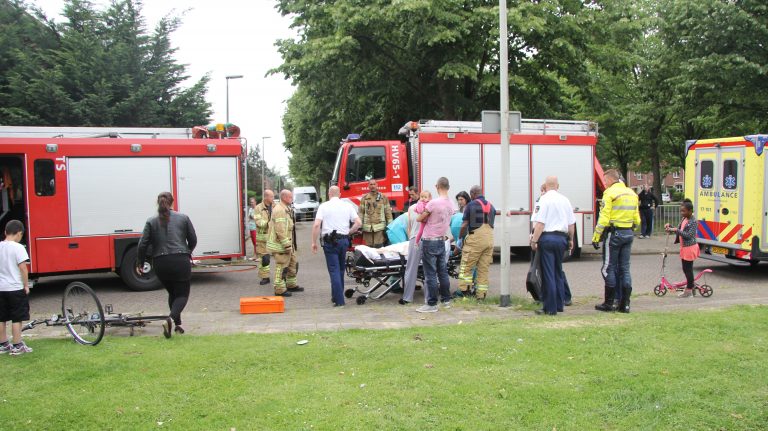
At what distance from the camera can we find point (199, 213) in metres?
12.1

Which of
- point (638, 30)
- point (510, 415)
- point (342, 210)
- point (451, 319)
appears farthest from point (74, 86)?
point (510, 415)

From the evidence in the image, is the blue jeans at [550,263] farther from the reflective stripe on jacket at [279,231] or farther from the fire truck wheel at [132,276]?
the fire truck wheel at [132,276]

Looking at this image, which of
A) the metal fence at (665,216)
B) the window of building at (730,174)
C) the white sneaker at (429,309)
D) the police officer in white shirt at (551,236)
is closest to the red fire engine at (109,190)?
the white sneaker at (429,309)

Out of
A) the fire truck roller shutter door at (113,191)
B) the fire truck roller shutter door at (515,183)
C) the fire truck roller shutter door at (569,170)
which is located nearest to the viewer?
the fire truck roller shutter door at (113,191)

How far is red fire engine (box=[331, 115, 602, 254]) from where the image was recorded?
47.5ft

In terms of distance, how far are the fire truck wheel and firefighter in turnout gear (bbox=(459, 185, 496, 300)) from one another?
5744 mm

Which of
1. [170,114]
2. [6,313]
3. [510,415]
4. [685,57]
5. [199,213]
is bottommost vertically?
[510,415]

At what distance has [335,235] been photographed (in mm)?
9219

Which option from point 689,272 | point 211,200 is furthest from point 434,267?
point 211,200

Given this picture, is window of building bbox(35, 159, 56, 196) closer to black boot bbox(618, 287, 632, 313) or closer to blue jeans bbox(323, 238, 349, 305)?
blue jeans bbox(323, 238, 349, 305)

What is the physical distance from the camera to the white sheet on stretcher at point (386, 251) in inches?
380

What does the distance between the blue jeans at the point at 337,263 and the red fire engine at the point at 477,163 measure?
507cm

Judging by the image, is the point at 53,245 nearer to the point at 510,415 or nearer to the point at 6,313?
the point at 6,313

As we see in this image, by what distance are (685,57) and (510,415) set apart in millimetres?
20650
